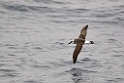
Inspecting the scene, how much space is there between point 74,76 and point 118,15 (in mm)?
7605

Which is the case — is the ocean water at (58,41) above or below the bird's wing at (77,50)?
below

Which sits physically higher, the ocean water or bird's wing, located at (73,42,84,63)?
bird's wing, located at (73,42,84,63)

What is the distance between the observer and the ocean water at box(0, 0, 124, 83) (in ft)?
58.2

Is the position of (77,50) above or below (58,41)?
above

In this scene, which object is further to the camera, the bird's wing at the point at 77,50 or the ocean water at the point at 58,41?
the ocean water at the point at 58,41

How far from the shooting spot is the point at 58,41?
21.0 meters

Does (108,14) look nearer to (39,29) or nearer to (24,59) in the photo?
(39,29)

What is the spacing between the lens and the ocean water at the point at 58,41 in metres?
17.8

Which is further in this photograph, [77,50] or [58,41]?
[58,41]

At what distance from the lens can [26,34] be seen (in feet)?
70.3

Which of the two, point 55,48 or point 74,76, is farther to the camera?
point 55,48

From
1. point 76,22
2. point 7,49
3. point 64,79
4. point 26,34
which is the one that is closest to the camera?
point 64,79

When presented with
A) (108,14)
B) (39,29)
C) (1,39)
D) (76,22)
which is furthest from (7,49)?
(108,14)

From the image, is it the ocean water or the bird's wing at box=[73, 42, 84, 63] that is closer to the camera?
the bird's wing at box=[73, 42, 84, 63]
